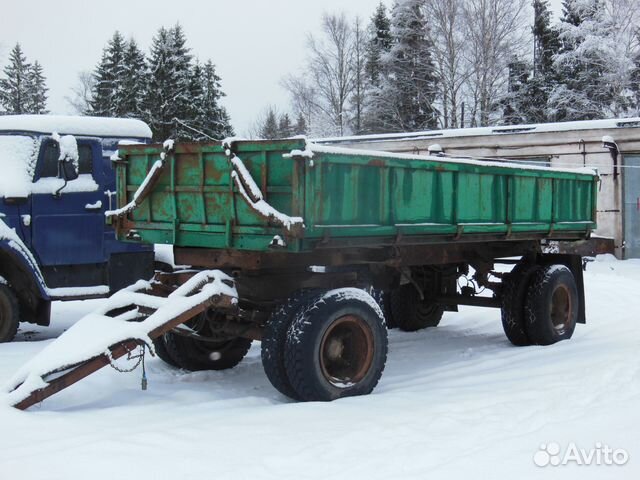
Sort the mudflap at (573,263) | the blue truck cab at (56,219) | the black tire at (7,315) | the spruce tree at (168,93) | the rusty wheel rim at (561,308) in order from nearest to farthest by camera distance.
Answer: the black tire at (7,315), the blue truck cab at (56,219), the rusty wheel rim at (561,308), the mudflap at (573,263), the spruce tree at (168,93)

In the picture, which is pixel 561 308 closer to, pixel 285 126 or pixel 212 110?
pixel 212 110

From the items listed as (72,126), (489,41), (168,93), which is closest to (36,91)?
(168,93)

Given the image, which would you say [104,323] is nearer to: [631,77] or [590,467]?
[590,467]

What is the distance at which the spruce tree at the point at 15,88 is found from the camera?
44.7 m

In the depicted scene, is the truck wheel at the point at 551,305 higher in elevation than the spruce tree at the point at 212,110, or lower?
lower

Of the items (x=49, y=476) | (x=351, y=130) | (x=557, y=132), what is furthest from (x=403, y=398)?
(x=351, y=130)

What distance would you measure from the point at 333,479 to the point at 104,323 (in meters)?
2.57

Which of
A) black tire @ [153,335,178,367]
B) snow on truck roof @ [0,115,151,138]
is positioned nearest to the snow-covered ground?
black tire @ [153,335,178,367]

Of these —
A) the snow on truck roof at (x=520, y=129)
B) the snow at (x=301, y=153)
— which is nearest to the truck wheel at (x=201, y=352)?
the snow at (x=301, y=153)

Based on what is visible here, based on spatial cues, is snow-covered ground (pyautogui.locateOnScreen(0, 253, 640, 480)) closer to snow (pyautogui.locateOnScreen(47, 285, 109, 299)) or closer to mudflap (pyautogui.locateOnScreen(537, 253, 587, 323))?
snow (pyautogui.locateOnScreen(47, 285, 109, 299))

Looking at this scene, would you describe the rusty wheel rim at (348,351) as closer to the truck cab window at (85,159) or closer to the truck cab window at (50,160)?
the truck cab window at (85,159)

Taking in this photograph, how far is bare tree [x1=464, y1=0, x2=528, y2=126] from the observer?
1268 inches

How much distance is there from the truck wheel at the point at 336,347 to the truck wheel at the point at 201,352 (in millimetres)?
1467

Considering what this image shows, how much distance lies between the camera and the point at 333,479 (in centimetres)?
401
